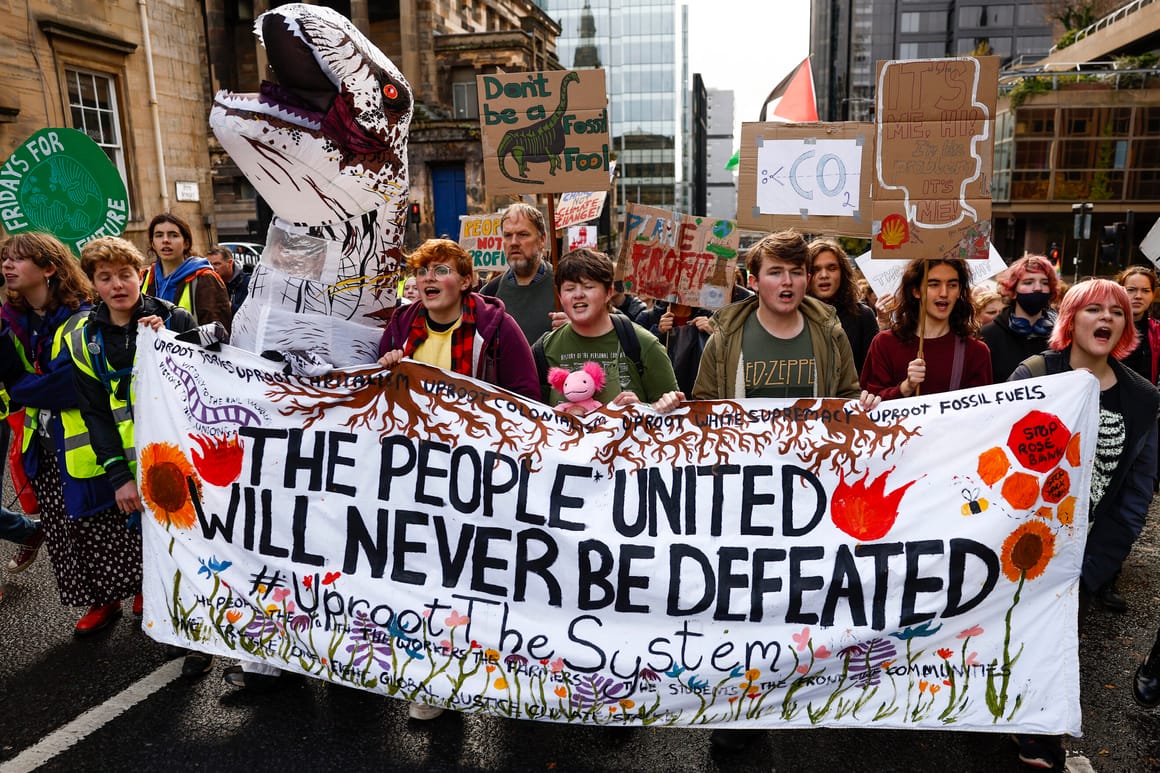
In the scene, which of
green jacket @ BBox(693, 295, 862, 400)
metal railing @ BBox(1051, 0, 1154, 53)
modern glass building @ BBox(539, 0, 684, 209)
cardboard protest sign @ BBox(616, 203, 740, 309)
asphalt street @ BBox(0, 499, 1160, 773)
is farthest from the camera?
modern glass building @ BBox(539, 0, 684, 209)

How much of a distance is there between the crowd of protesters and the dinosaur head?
0.53 meters

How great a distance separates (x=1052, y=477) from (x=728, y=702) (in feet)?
4.75

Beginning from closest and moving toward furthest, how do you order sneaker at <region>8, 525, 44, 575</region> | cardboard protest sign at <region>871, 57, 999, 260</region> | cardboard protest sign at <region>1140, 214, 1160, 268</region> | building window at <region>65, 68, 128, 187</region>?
cardboard protest sign at <region>871, 57, 999, 260</region> → sneaker at <region>8, 525, 44, 575</region> → cardboard protest sign at <region>1140, 214, 1160, 268</region> → building window at <region>65, 68, 128, 187</region>

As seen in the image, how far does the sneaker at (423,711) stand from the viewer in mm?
3402

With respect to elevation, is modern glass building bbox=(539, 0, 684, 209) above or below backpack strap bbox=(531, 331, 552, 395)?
above

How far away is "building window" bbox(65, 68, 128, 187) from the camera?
42.7 feet

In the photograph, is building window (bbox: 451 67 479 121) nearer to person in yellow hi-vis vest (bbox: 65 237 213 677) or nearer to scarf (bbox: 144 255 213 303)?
scarf (bbox: 144 255 213 303)

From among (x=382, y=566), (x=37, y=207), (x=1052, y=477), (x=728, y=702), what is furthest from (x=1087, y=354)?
(x=37, y=207)

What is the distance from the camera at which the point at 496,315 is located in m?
3.61

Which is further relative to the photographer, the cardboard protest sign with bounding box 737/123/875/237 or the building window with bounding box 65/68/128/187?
the building window with bounding box 65/68/128/187

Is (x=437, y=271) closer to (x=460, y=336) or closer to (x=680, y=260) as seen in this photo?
(x=460, y=336)

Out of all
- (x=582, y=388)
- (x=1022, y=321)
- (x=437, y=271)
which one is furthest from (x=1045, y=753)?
(x=437, y=271)

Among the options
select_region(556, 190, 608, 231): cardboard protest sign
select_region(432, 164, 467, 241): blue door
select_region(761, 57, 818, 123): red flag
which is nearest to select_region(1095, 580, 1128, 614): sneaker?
select_region(761, 57, 818, 123): red flag

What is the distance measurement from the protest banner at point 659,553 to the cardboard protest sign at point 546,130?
186 cm
